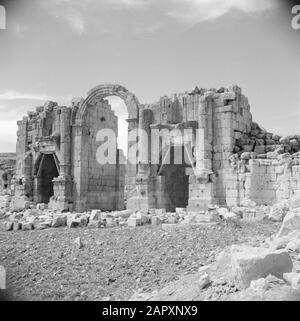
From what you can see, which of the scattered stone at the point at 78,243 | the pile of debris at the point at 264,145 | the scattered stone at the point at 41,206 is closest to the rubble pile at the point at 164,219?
the pile of debris at the point at 264,145

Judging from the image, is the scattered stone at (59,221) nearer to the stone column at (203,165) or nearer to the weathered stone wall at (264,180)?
the stone column at (203,165)

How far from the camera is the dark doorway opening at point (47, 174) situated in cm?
1923

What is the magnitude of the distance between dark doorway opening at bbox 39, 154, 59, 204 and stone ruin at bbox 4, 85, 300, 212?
0.05 metres

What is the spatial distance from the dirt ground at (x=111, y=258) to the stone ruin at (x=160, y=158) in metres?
4.16

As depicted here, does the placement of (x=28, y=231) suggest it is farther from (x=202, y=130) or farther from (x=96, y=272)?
(x=202, y=130)

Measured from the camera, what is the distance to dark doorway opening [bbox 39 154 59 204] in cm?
1923

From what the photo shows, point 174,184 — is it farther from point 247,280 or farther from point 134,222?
point 247,280

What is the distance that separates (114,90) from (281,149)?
23.1 feet

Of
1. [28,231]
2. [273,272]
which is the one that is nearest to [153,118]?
[28,231]

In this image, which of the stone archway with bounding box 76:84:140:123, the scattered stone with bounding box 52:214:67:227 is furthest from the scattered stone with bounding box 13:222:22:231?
the stone archway with bounding box 76:84:140:123

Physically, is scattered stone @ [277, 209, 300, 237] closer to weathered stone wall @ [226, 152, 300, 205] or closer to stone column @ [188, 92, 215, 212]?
weathered stone wall @ [226, 152, 300, 205]

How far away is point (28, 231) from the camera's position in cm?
1073

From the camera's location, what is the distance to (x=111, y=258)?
23.7ft

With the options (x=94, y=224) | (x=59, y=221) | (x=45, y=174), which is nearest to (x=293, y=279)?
(x=94, y=224)
